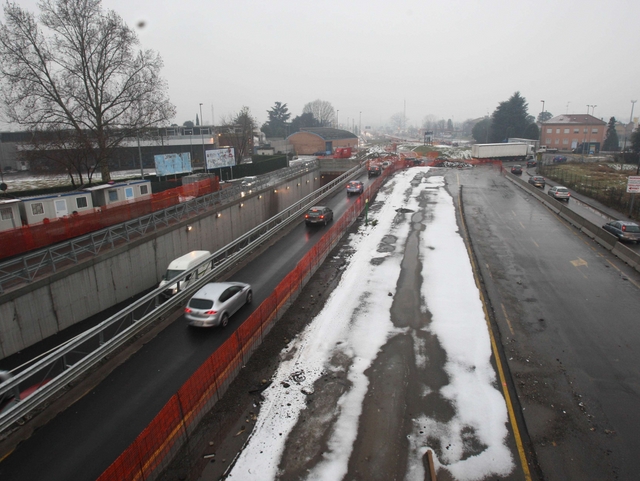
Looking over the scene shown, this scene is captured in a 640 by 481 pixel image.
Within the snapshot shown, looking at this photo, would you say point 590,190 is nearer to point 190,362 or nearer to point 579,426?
point 579,426

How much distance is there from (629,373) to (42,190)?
4016 centimetres

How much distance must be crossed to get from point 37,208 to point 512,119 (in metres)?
107

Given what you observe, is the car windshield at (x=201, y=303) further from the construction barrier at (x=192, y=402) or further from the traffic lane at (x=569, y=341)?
the traffic lane at (x=569, y=341)

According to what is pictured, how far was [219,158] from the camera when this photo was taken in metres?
46.5

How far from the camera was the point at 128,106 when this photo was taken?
111ft

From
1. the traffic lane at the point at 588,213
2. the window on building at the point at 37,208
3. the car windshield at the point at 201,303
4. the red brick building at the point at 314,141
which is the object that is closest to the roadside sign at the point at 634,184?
the traffic lane at the point at 588,213

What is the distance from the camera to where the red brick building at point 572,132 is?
101m

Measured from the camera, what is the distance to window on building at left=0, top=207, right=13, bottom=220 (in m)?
20.5

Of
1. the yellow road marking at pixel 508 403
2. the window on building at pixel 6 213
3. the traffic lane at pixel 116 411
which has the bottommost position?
the yellow road marking at pixel 508 403

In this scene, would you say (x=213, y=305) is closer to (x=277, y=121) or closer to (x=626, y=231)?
(x=626, y=231)

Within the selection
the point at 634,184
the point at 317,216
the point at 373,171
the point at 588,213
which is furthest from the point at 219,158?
the point at 634,184

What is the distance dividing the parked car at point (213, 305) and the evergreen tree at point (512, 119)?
104m

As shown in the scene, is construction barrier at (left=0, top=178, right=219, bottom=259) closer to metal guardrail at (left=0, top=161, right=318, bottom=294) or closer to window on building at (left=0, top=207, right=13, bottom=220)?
metal guardrail at (left=0, top=161, right=318, bottom=294)

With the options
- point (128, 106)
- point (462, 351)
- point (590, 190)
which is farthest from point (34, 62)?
point (590, 190)
